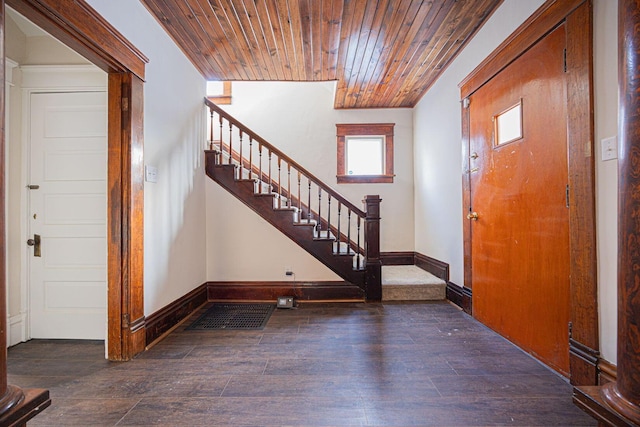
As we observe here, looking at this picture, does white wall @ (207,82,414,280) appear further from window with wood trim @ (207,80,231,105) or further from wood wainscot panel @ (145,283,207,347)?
wood wainscot panel @ (145,283,207,347)

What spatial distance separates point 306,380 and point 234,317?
1.39 metres

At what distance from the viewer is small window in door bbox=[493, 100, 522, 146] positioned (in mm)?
2178

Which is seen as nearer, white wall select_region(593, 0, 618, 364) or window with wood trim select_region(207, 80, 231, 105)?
white wall select_region(593, 0, 618, 364)

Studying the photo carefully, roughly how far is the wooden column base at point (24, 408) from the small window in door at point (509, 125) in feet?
9.83

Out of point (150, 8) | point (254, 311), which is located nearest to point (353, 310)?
point (254, 311)

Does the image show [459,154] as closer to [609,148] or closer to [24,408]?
[609,148]

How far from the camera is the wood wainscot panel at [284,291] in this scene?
342cm

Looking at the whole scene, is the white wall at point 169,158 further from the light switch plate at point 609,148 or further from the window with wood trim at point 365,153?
the light switch plate at point 609,148

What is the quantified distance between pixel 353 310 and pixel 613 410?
224cm

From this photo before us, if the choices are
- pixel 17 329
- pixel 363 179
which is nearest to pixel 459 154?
pixel 363 179

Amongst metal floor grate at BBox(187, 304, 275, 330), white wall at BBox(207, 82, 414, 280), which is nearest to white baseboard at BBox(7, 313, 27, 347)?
metal floor grate at BBox(187, 304, 275, 330)

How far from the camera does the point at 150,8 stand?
2301 mm

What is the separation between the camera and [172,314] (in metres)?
2.63

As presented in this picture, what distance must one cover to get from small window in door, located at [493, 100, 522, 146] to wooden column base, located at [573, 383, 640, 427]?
1.72 metres
